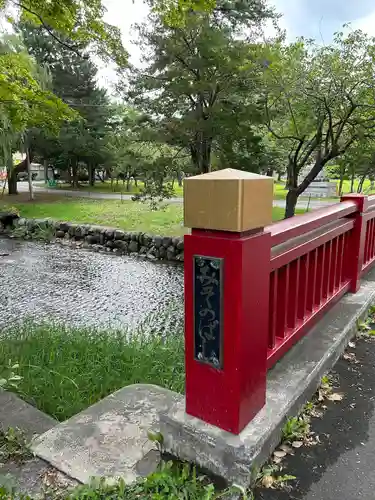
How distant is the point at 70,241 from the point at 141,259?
2782mm

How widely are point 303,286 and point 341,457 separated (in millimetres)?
804

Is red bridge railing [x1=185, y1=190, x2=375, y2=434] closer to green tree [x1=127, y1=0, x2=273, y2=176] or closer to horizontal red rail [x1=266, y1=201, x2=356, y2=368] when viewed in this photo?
horizontal red rail [x1=266, y1=201, x2=356, y2=368]

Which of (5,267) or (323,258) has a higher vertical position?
(323,258)

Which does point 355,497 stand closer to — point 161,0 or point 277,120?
point 161,0

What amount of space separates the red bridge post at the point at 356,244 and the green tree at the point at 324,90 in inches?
196

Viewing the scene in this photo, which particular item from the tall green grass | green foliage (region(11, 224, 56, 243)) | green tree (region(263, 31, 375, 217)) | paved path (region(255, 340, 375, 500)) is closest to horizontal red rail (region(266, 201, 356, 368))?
paved path (region(255, 340, 375, 500))

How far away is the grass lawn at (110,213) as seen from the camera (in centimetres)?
1032

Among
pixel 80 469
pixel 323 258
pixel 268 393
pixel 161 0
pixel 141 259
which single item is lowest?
pixel 141 259

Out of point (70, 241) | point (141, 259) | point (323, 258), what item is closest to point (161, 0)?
point (323, 258)

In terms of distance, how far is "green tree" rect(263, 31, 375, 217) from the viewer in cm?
670

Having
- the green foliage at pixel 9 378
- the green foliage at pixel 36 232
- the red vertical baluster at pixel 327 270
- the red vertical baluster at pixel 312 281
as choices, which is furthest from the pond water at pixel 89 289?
the red vertical baluster at pixel 312 281

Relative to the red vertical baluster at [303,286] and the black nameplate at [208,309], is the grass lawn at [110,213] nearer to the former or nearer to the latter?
the red vertical baluster at [303,286]

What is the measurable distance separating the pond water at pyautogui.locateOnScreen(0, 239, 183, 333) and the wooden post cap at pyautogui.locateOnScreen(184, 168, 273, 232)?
365 cm

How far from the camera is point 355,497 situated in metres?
1.30
